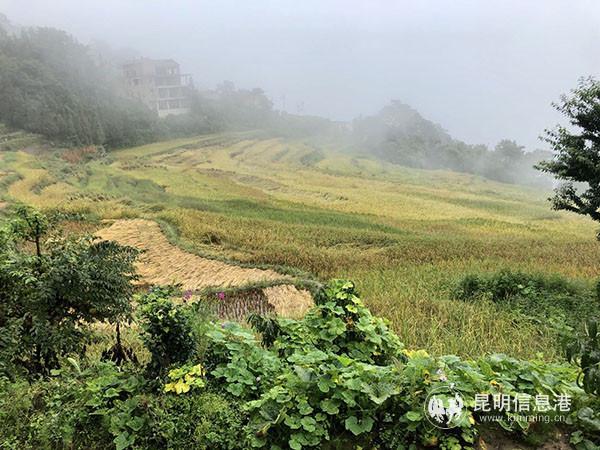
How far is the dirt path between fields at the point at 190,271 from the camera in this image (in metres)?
8.56

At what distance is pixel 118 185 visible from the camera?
1067 inches

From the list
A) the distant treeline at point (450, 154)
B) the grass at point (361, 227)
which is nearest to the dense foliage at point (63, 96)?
the grass at point (361, 227)

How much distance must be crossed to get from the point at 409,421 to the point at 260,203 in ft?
70.5

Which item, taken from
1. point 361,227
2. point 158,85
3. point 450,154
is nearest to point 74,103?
point 158,85

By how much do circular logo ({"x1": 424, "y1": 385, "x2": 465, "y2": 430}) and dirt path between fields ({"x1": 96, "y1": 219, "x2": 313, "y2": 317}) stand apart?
486cm

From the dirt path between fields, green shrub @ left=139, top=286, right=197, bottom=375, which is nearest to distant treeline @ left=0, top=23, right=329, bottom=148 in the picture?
the dirt path between fields

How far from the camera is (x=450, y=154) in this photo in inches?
2815

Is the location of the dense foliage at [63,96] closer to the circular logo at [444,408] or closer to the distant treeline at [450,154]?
the distant treeline at [450,154]

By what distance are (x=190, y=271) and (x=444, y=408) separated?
29.7 feet

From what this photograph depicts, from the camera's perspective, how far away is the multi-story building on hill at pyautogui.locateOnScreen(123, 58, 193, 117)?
6638 centimetres

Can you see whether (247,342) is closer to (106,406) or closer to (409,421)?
(106,406)

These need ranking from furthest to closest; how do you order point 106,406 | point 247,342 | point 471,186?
point 471,186, point 247,342, point 106,406

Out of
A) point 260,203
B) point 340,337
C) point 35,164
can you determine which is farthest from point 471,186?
point 340,337

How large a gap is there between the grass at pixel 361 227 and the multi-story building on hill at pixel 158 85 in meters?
24.6
